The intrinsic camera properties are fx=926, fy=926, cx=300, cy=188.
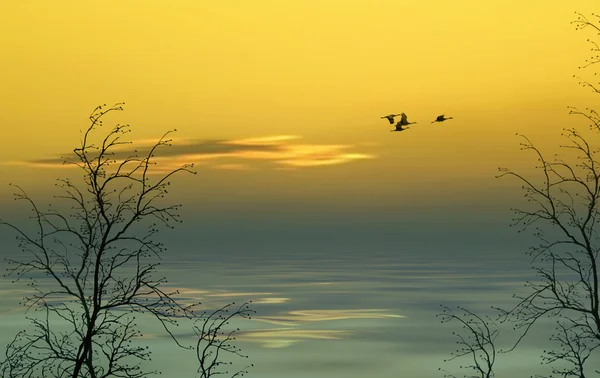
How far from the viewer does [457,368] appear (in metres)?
97.4

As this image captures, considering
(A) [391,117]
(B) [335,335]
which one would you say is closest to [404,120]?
(A) [391,117]

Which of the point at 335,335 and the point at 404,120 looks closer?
the point at 404,120

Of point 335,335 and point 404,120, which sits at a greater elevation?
point 404,120

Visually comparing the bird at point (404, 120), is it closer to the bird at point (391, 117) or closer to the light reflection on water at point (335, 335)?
the bird at point (391, 117)

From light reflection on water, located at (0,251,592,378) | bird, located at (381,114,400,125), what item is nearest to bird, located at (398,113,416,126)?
bird, located at (381,114,400,125)

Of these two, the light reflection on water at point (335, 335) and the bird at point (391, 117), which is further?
the light reflection on water at point (335, 335)

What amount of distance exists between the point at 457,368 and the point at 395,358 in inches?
578

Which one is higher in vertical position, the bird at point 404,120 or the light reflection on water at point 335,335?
the bird at point 404,120

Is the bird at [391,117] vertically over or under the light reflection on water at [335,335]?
over

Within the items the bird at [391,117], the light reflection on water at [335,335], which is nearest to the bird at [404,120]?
the bird at [391,117]

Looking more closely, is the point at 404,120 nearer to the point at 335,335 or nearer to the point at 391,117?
the point at 391,117

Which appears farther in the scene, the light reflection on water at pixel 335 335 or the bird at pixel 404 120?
the light reflection on water at pixel 335 335

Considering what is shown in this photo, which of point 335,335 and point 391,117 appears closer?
point 391,117

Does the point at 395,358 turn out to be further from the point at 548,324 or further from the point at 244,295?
the point at 244,295
